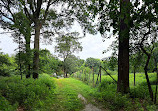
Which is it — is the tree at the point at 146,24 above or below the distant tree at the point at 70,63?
above

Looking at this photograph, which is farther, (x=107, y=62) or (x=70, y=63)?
(x=70, y=63)

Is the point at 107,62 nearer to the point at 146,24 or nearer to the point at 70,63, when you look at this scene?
the point at 146,24

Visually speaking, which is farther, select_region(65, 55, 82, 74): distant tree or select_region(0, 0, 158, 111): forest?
select_region(65, 55, 82, 74): distant tree

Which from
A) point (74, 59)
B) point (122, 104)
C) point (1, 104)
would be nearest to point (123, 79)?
point (122, 104)

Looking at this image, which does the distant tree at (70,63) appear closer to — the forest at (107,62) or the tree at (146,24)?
the forest at (107,62)

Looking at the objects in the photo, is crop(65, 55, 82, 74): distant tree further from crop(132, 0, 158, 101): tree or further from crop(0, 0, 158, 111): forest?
crop(132, 0, 158, 101): tree

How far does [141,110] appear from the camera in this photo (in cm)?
397

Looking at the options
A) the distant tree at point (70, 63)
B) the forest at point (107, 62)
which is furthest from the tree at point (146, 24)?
the distant tree at point (70, 63)

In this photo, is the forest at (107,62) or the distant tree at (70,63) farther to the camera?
the distant tree at (70,63)

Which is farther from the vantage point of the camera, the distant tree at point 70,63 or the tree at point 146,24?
the distant tree at point 70,63

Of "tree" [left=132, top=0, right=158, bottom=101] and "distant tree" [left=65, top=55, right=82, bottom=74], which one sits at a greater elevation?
"tree" [left=132, top=0, right=158, bottom=101]

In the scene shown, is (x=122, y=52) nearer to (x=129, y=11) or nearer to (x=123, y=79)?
(x=123, y=79)

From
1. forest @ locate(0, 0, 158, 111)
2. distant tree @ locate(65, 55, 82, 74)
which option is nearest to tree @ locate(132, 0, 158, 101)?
forest @ locate(0, 0, 158, 111)

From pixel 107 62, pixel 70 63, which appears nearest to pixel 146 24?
pixel 107 62
